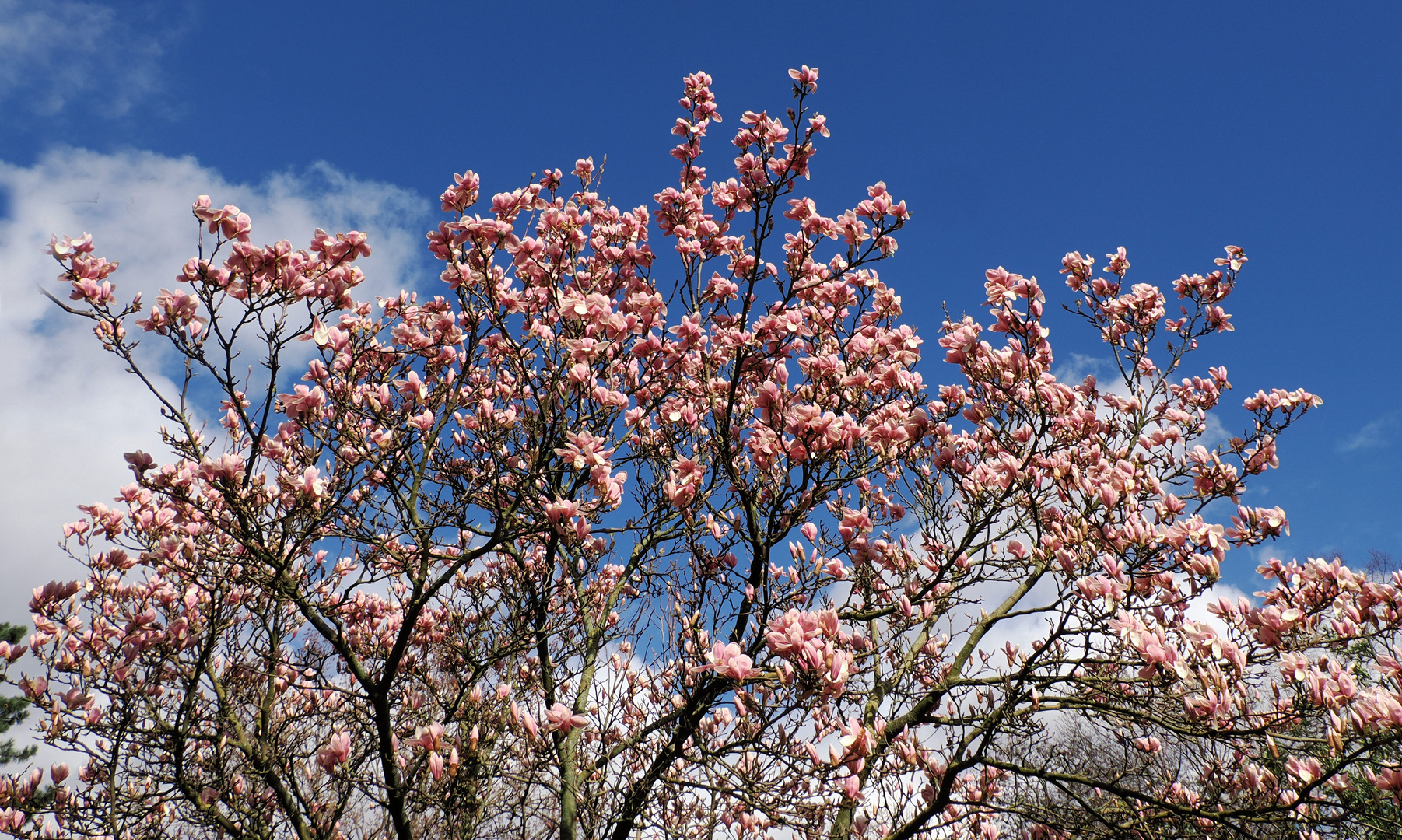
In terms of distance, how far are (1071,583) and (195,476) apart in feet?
18.6

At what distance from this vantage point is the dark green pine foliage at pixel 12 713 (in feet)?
45.3

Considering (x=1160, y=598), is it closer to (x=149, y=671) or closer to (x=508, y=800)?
(x=508, y=800)

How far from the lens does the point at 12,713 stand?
14.1 m

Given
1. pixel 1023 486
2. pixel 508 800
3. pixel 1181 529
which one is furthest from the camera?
pixel 508 800

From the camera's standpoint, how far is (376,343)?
15.8 ft

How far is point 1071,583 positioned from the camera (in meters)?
4.10

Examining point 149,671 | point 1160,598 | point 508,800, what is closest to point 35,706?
point 149,671

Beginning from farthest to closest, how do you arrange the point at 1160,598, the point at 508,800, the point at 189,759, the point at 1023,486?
the point at 508,800
the point at 189,759
the point at 1023,486
the point at 1160,598

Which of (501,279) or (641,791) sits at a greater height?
(501,279)

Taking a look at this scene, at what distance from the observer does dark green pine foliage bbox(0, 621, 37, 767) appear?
13.8 meters

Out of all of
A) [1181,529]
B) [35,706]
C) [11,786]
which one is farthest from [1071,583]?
[11,786]

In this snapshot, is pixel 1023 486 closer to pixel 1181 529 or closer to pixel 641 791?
pixel 1181 529

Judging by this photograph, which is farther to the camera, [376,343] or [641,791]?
[376,343]

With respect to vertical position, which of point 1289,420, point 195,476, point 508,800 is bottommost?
point 508,800
